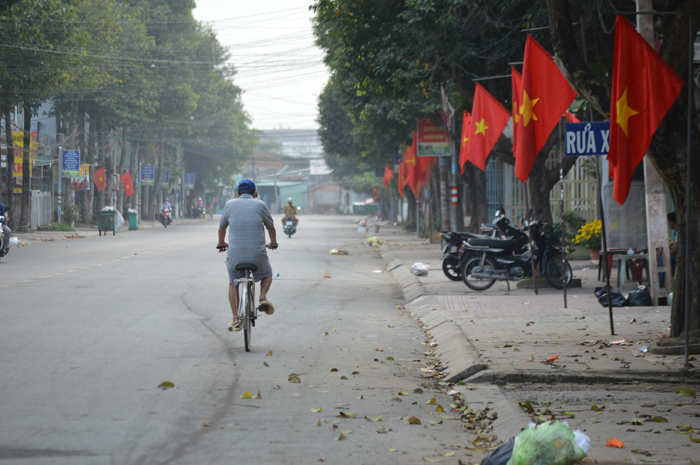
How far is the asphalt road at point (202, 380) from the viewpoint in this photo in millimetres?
4680

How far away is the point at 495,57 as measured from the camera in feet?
52.5

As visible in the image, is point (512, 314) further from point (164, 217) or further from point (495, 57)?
point (164, 217)

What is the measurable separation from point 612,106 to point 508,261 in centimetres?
674

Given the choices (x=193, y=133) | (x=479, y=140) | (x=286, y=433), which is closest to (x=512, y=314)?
(x=479, y=140)

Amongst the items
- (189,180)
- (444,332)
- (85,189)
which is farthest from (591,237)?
(189,180)

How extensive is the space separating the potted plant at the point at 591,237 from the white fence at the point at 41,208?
29.9 meters

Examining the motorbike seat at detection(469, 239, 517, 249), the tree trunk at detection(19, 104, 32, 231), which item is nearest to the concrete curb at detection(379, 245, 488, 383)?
the motorbike seat at detection(469, 239, 517, 249)

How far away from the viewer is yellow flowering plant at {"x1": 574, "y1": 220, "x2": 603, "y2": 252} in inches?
711

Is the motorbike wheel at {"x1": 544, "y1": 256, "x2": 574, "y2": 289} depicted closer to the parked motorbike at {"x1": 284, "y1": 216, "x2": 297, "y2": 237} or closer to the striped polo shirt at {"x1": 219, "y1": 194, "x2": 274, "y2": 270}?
the striped polo shirt at {"x1": 219, "y1": 194, "x2": 274, "y2": 270}

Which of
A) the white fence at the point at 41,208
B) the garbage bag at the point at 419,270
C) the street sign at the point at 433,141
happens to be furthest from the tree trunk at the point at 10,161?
the garbage bag at the point at 419,270

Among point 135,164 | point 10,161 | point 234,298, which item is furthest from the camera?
point 135,164

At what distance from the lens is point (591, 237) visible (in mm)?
18438

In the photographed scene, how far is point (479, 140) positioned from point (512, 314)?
433 cm

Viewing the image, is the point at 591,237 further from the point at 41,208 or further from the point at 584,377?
the point at 41,208
